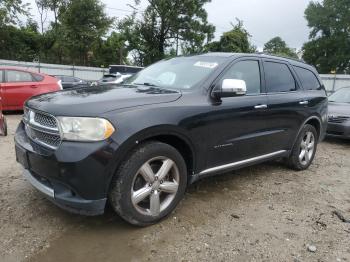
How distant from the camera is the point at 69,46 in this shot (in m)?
30.3

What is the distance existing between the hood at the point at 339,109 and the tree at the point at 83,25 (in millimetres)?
24828

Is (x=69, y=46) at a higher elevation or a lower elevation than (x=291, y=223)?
higher

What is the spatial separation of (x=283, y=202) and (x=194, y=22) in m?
32.2

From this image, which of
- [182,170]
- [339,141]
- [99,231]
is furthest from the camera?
[339,141]

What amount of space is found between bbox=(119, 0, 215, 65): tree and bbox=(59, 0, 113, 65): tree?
187 inches

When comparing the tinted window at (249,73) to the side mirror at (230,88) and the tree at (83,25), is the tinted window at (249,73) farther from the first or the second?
the tree at (83,25)

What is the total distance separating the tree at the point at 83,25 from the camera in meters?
29.2

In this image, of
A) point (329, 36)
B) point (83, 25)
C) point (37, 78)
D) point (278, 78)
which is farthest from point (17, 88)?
point (329, 36)

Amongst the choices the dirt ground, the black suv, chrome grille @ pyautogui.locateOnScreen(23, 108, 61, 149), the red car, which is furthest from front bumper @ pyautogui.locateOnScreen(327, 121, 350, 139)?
the red car

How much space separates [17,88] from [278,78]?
7.60 m

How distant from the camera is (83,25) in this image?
29.7m

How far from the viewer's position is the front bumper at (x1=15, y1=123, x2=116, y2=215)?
110 inches

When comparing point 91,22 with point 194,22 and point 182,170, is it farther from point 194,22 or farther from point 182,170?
point 182,170

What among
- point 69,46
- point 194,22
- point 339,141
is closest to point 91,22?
point 69,46
